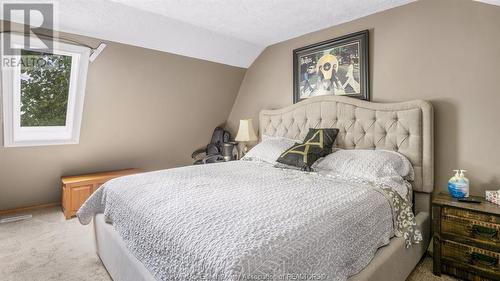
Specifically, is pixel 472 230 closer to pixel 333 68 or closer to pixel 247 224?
pixel 247 224

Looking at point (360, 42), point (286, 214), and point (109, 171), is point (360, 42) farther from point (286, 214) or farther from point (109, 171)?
point (109, 171)

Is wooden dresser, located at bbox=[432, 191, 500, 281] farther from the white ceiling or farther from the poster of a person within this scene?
the white ceiling

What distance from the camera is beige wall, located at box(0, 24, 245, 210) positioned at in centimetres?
314

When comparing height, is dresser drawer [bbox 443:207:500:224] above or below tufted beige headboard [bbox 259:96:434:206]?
below

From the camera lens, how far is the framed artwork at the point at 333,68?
9.18 ft

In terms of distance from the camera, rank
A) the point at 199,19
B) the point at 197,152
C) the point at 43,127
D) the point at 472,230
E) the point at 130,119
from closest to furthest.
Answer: the point at 472,230, the point at 199,19, the point at 43,127, the point at 130,119, the point at 197,152

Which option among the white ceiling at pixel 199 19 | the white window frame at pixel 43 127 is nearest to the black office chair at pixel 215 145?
the white ceiling at pixel 199 19

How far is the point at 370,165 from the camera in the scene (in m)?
2.24

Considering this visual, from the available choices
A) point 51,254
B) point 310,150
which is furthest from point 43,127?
point 310,150

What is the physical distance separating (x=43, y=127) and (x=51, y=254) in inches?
67.6

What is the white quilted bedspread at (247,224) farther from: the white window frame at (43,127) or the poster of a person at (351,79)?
the white window frame at (43,127)

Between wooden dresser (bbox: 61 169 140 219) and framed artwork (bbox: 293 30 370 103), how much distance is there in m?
2.84

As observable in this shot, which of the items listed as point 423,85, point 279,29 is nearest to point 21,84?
point 279,29
